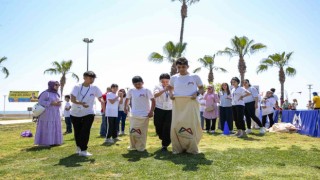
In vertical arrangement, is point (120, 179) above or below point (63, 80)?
below

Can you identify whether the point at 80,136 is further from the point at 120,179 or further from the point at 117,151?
the point at 120,179

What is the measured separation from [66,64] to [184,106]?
4148 cm

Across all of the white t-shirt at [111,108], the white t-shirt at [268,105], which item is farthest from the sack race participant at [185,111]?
the white t-shirt at [268,105]

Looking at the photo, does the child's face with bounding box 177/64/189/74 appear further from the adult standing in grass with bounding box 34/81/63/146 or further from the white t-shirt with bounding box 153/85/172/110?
the adult standing in grass with bounding box 34/81/63/146

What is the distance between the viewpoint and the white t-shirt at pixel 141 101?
7.25 meters

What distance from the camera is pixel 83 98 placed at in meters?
6.92

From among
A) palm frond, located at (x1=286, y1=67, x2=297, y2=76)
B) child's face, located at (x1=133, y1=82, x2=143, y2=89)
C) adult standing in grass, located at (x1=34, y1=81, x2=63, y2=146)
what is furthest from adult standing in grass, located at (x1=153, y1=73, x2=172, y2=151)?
palm frond, located at (x1=286, y1=67, x2=297, y2=76)

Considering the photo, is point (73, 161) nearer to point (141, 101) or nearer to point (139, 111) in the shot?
point (139, 111)

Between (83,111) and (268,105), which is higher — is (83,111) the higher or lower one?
the lower one

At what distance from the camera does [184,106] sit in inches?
251

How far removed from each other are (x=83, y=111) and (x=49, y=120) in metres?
2.61

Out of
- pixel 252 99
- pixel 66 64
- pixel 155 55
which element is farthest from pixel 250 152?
pixel 66 64

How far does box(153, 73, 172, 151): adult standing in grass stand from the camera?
Answer: 715 centimetres

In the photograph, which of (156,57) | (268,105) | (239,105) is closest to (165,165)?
(239,105)
